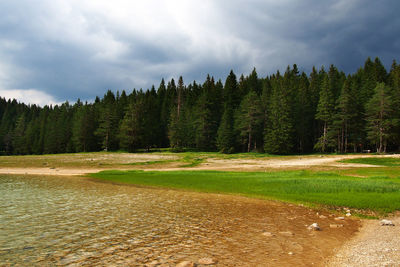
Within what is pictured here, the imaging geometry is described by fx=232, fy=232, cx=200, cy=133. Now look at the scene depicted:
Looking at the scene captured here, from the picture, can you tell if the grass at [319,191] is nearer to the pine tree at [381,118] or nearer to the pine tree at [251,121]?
the pine tree at [381,118]

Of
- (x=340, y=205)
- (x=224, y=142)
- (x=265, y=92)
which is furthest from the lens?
(x=265, y=92)

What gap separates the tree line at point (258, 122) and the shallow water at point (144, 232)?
5663cm

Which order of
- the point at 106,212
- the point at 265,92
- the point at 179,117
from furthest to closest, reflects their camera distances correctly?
the point at 179,117 < the point at 265,92 < the point at 106,212

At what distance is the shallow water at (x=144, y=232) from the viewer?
7.05 metres

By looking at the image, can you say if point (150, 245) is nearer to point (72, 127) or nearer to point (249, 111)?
point (249, 111)

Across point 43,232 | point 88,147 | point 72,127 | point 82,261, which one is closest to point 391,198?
point 82,261

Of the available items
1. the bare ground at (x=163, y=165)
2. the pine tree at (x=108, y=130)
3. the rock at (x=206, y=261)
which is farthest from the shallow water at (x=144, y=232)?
the pine tree at (x=108, y=130)

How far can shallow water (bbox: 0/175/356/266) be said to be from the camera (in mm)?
7055

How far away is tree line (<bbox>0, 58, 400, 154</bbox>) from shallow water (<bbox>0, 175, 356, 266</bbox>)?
186 ft

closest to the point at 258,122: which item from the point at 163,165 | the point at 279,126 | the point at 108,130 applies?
the point at 279,126

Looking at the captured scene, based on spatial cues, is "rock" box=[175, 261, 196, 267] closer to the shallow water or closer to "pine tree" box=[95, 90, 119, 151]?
the shallow water

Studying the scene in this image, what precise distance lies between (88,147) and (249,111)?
6678cm

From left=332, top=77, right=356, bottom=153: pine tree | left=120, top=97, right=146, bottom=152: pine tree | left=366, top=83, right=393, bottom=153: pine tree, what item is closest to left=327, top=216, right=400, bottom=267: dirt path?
left=366, top=83, right=393, bottom=153: pine tree

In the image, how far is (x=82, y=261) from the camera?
6.72 meters
